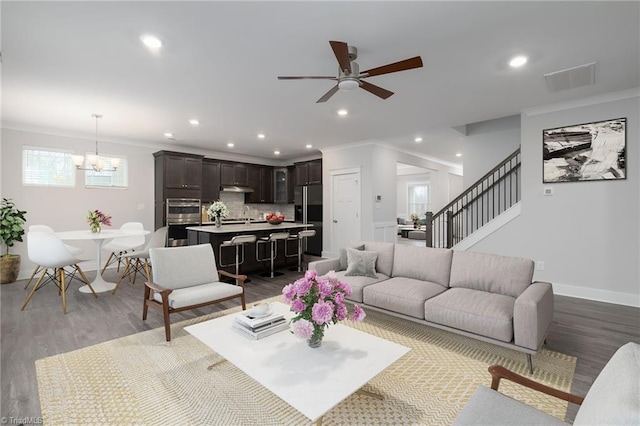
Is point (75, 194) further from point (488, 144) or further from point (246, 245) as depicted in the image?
point (488, 144)

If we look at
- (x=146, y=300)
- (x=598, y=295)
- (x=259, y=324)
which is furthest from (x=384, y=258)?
(x=598, y=295)

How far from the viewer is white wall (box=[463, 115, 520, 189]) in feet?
19.2

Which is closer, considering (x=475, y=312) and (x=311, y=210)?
(x=475, y=312)

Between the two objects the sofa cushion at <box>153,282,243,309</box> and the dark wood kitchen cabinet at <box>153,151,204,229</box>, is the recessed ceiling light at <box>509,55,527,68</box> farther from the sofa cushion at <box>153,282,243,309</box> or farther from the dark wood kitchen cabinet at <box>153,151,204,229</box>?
the dark wood kitchen cabinet at <box>153,151,204,229</box>

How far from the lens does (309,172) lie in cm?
830

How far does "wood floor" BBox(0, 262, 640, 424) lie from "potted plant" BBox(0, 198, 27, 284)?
539 millimetres

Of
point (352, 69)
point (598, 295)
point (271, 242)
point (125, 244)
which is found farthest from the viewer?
point (271, 242)

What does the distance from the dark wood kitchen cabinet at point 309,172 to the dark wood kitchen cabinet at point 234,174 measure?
1390 millimetres

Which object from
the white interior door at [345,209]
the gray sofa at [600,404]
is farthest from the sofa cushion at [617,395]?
the white interior door at [345,209]

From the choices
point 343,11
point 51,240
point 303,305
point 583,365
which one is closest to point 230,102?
point 343,11

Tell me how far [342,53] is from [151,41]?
1.70 metres

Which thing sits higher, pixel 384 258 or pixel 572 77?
pixel 572 77

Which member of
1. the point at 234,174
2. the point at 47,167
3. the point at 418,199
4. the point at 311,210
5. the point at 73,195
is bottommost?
the point at 311,210

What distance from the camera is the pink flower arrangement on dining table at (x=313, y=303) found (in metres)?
1.86
